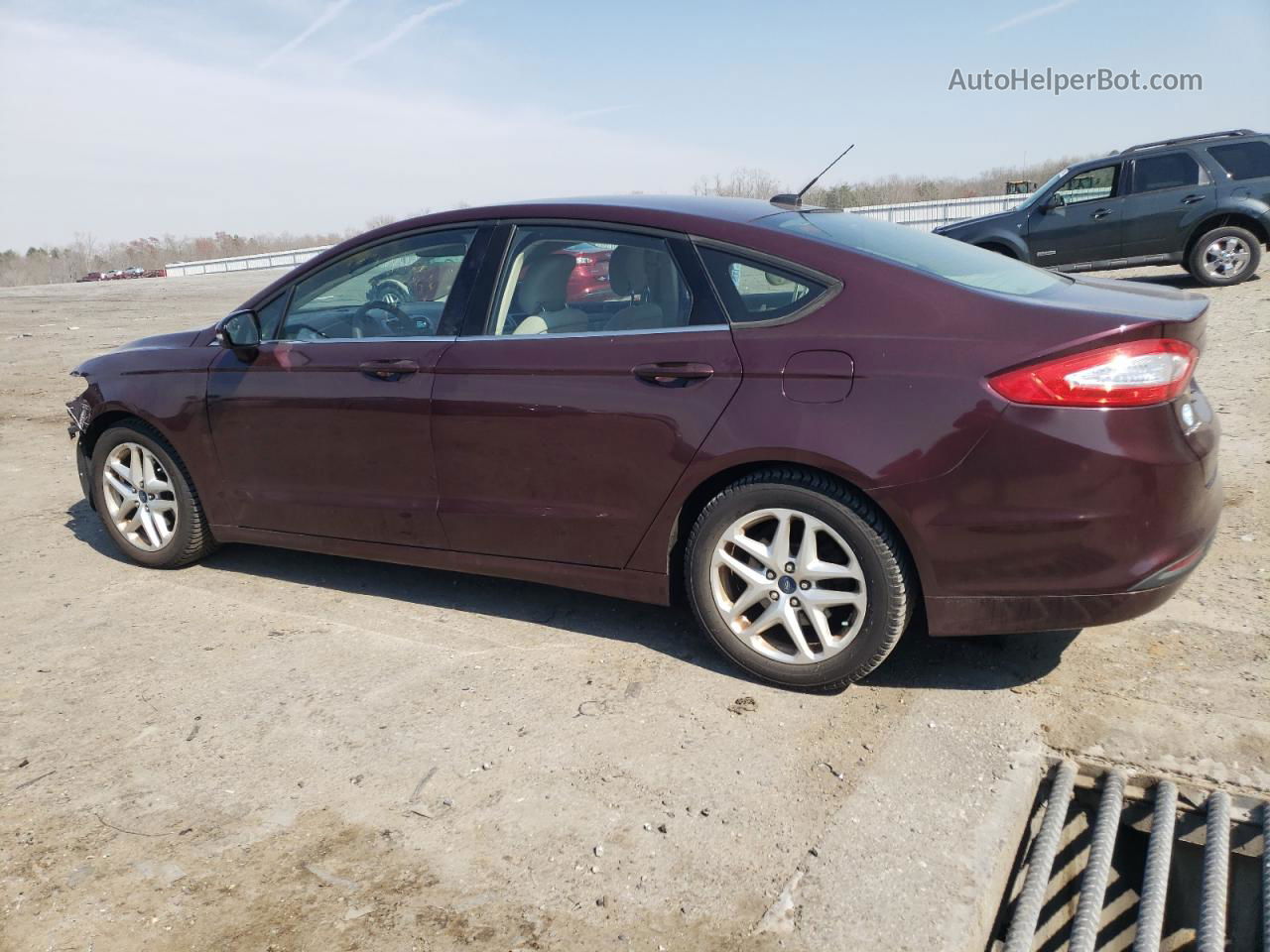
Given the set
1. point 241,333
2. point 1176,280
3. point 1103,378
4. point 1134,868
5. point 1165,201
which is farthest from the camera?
point 1176,280

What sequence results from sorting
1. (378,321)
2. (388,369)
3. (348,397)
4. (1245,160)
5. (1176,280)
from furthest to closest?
(1176,280) → (1245,160) → (378,321) → (348,397) → (388,369)

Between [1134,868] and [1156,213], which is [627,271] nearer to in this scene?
[1134,868]

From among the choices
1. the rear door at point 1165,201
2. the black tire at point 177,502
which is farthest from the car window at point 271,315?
the rear door at point 1165,201

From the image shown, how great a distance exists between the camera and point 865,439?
3.16 metres

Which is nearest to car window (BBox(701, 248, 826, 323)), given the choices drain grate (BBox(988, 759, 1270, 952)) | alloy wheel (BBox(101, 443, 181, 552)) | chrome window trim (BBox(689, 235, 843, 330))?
chrome window trim (BBox(689, 235, 843, 330))

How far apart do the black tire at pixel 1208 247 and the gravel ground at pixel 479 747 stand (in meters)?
9.63

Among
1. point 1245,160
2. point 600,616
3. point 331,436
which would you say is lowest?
point 600,616

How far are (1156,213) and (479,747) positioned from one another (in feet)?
42.4

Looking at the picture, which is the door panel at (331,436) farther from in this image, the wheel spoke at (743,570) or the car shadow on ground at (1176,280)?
the car shadow on ground at (1176,280)

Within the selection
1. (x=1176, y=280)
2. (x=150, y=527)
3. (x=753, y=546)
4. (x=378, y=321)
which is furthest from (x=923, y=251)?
(x=1176, y=280)

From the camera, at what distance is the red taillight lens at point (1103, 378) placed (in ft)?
9.64

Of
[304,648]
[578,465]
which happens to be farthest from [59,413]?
[578,465]

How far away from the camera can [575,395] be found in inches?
143

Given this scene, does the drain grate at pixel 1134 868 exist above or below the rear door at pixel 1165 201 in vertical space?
below
